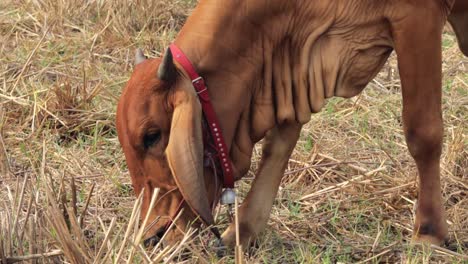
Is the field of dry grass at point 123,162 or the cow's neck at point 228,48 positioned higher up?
the cow's neck at point 228,48

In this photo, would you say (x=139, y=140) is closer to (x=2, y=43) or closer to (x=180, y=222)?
(x=180, y=222)

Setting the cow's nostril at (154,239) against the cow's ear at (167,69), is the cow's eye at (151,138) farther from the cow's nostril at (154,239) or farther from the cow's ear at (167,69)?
the cow's nostril at (154,239)

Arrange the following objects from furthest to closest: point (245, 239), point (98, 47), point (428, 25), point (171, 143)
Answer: point (98, 47)
point (245, 239)
point (428, 25)
point (171, 143)

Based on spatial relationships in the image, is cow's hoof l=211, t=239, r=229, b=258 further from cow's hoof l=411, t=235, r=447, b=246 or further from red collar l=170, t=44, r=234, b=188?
cow's hoof l=411, t=235, r=447, b=246

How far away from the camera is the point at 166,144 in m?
3.83

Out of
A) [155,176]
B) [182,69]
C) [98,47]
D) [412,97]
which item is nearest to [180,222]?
[155,176]

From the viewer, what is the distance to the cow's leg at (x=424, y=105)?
4012 mm

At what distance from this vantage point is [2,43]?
6609 mm

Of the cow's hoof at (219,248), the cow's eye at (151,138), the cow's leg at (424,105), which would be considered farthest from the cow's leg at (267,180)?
the cow's eye at (151,138)

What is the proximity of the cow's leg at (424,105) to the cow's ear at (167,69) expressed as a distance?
2.74 ft

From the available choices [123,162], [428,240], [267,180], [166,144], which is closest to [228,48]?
[166,144]

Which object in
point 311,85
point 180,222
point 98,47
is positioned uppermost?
point 311,85

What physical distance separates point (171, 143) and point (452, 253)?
1.12 m

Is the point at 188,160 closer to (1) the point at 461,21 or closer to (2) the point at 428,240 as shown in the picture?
(2) the point at 428,240
